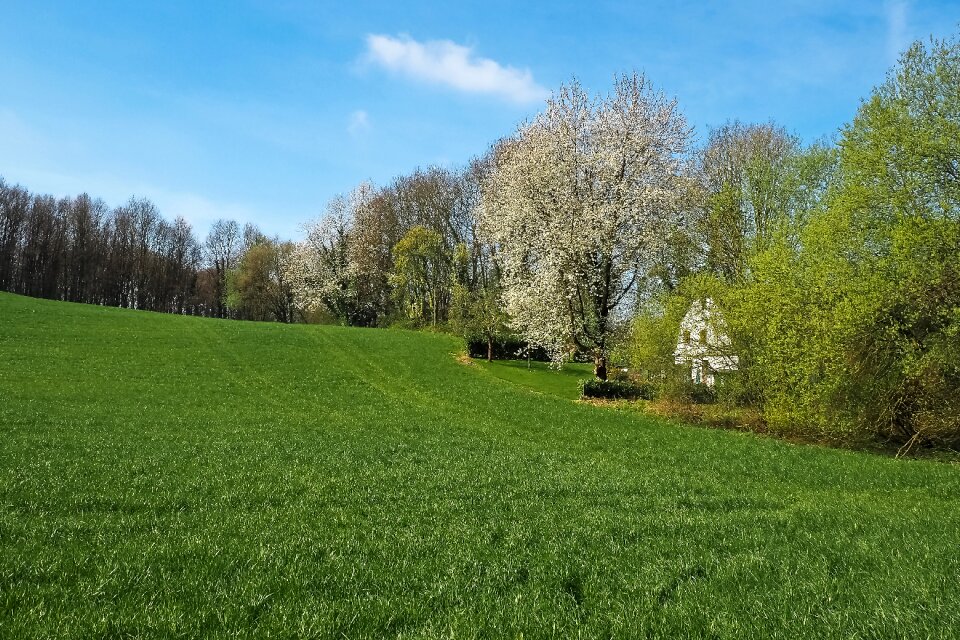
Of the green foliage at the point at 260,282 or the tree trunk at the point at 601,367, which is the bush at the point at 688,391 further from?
the green foliage at the point at 260,282

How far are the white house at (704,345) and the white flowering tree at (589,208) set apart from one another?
5408 millimetres

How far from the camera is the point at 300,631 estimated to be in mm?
5375

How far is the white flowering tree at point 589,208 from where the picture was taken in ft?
101

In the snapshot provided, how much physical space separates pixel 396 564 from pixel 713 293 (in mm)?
23026

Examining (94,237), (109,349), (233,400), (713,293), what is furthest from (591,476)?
(94,237)

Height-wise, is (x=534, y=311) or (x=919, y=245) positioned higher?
(x=919, y=245)

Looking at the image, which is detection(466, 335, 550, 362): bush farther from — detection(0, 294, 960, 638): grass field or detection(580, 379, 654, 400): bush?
detection(0, 294, 960, 638): grass field

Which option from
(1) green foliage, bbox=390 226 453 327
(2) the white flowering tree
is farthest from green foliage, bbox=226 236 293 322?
(2) the white flowering tree

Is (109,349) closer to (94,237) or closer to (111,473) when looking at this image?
(111,473)

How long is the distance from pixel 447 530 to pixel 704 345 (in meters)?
20.6

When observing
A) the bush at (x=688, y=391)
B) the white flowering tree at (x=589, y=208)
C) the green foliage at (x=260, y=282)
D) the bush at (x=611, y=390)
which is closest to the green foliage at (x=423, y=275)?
the green foliage at (x=260, y=282)

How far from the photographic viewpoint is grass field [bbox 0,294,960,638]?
5.83 metres

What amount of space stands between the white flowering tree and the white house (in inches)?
213

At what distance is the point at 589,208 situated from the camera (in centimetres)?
3080
